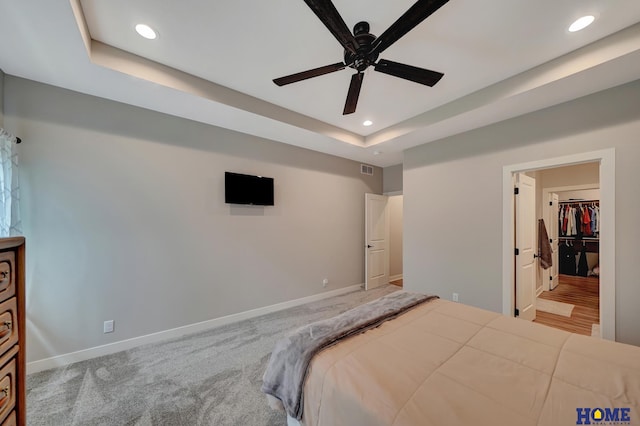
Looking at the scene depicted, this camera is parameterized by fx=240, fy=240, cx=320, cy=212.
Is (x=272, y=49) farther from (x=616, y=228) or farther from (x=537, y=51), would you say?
(x=616, y=228)

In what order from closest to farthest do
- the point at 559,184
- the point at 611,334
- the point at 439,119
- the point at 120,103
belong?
1. the point at 611,334
2. the point at 120,103
3. the point at 439,119
4. the point at 559,184

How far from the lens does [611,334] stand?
2.36 meters

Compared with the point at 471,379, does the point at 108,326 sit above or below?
below

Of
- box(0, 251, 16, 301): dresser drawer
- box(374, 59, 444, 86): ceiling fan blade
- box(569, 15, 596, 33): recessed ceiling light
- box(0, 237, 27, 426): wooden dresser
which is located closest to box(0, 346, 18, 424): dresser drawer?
box(0, 237, 27, 426): wooden dresser

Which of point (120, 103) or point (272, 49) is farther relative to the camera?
point (120, 103)

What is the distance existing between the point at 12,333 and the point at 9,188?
1.82m

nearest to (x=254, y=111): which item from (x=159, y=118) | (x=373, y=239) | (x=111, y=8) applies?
(x=159, y=118)

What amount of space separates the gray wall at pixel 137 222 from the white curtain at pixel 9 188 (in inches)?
6.5

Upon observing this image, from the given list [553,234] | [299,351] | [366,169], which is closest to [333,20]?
[299,351]

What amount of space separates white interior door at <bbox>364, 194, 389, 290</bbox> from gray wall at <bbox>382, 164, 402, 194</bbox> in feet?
0.78

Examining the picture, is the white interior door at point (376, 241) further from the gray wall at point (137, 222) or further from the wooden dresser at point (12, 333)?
the wooden dresser at point (12, 333)

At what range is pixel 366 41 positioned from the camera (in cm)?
174

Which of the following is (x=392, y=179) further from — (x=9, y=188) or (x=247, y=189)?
(x=9, y=188)

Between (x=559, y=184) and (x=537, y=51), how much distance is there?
382cm
